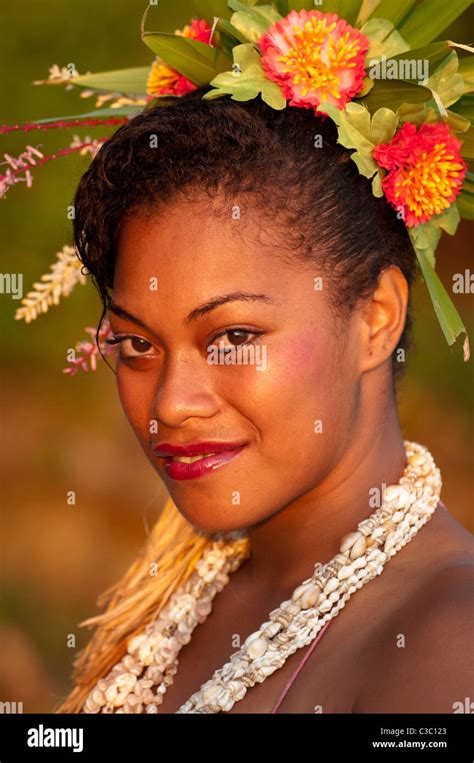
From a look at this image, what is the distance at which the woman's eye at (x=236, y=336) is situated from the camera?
259 cm

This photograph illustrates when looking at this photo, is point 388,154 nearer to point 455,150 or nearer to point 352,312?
point 455,150

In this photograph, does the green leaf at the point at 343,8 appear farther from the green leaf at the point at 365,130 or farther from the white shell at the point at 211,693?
the white shell at the point at 211,693

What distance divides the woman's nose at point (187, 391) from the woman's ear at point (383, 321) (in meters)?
0.44

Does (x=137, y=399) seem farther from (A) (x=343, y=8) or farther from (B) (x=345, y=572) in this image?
(A) (x=343, y=8)

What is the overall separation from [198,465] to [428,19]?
4.56 feet

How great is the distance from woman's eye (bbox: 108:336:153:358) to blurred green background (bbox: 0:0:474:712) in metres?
4.54

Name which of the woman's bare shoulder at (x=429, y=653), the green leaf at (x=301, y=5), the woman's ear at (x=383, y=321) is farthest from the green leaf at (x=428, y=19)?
the woman's bare shoulder at (x=429, y=653)

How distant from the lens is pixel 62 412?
7.78 meters

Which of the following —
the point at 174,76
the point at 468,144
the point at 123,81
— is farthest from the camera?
the point at 123,81

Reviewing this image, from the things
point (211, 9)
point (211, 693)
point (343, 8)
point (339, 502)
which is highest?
point (211, 9)

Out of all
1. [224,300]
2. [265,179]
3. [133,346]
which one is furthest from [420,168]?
[133,346]

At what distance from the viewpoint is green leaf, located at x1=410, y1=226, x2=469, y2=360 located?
9.45 ft
